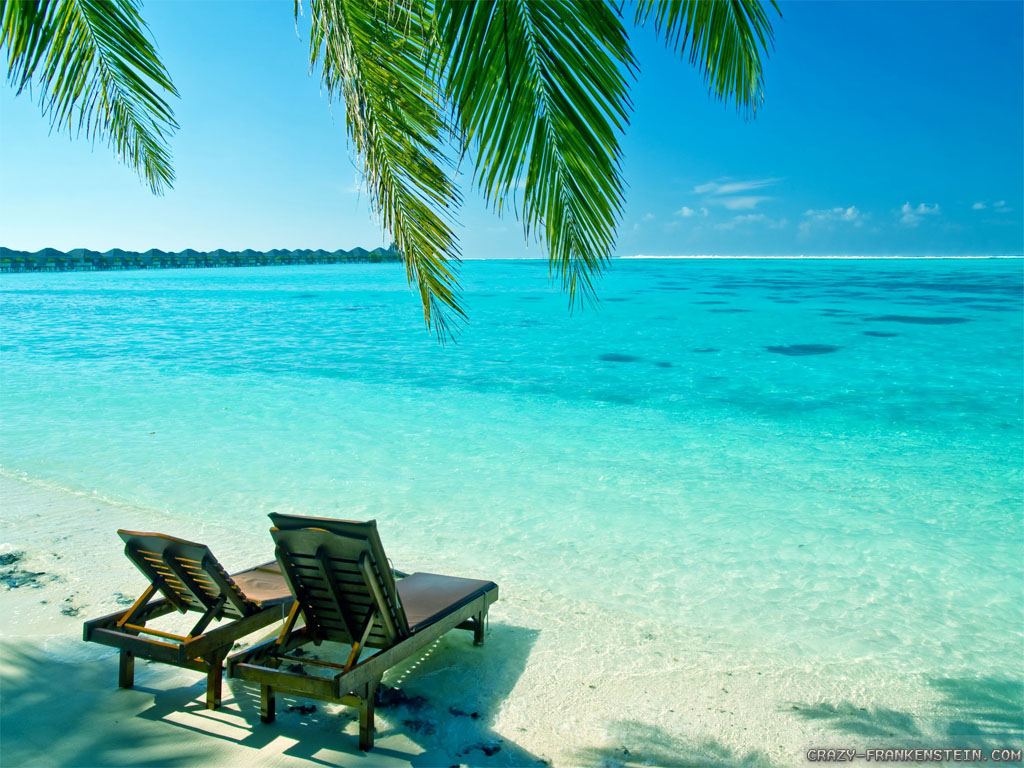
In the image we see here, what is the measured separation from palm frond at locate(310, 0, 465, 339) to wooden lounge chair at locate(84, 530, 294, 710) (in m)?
1.52

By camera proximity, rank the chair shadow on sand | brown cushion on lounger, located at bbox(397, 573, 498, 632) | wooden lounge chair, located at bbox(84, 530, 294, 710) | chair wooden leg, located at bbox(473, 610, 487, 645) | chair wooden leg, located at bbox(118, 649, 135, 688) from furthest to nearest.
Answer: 1. chair wooden leg, located at bbox(473, 610, 487, 645)
2. brown cushion on lounger, located at bbox(397, 573, 498, 632)
3. chair wooden leg, located at bbox(118, 649, 135, 688)
4. wooden lounge chair, located at bbox(84, 530, 294, 710)
5. the chair shadow on sand

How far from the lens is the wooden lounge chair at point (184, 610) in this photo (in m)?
3.01

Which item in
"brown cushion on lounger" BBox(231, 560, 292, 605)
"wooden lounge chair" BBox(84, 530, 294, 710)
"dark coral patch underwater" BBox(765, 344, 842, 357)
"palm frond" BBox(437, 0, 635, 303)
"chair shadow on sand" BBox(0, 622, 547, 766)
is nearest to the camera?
"palm frond" BBox(437, 0, 635, 303)

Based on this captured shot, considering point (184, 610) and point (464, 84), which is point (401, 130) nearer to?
point (464, 84)

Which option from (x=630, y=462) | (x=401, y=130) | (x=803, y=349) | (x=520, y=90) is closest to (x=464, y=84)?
(x=520, y=90)

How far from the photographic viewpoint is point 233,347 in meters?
20.3

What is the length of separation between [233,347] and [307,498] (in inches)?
566

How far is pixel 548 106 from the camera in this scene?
8.60 ft

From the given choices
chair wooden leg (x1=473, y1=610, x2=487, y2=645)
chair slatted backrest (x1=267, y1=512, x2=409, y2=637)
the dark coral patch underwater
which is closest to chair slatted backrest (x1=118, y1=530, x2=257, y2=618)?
chair slatted backrest (x1=267, y1=512, x2=409, y2=637)

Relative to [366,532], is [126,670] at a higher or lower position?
lower

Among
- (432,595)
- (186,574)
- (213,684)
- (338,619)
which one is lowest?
(213,684)

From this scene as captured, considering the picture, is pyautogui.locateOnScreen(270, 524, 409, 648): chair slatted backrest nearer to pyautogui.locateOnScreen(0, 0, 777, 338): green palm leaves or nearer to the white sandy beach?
the white sandy beach

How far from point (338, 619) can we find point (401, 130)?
90.9 inches

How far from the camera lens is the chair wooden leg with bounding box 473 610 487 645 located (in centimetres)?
379
